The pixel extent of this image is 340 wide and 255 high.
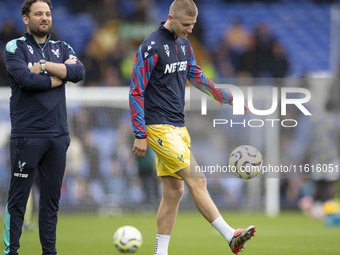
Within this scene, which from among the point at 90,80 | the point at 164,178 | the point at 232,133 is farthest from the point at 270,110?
the point at 90,80

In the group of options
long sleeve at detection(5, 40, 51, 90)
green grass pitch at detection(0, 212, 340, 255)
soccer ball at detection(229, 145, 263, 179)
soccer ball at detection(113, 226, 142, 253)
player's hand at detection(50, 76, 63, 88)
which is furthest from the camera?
green grass pitch at detection(0, 212, 340, 255)

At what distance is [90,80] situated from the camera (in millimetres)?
15188

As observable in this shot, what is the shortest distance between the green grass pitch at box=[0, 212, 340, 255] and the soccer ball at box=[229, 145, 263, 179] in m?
1.27

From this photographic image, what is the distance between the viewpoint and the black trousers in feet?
16.9

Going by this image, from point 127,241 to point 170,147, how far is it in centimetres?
162

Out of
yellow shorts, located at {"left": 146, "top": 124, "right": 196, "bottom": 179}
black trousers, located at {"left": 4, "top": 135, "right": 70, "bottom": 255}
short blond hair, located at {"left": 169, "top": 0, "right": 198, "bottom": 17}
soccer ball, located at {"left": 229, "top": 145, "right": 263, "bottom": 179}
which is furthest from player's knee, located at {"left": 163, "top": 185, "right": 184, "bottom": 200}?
short blond hair, located at {"left": 169, "top": 0, "right": 198, "bottom": 17}

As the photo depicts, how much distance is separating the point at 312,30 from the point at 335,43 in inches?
34.5

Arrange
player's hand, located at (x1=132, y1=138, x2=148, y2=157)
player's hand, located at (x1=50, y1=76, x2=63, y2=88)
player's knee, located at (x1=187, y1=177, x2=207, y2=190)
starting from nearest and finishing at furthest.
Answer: player's hand, located at (x1=50, y1=76, x2=63, y2=88) → player's hand, located at (x1=132, y1=138, x2=148, y2=157) → player's knee, located at (x1=187, y1=177, x2=207, y2=190)

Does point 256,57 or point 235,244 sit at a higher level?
Answer: point 256,57

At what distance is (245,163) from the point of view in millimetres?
5578

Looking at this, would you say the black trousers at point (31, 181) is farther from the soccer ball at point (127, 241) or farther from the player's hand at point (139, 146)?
the soccer ball at point (127, 241)

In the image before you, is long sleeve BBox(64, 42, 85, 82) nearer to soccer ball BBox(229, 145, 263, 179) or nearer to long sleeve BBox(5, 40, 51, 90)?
long sleeve BBox(5, 40, 51, 90)

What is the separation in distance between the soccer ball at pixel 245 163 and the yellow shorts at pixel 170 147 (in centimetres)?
40

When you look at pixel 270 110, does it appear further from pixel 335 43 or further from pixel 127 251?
pixel 335 43
